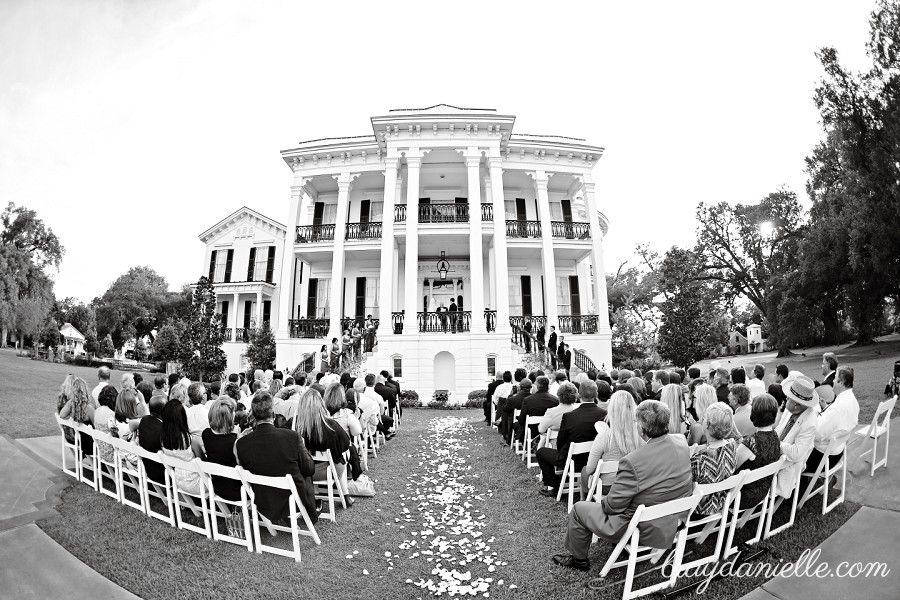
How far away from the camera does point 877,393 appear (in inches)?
463

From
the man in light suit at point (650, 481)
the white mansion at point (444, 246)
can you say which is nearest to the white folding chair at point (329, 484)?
the man in light suit at point (650, 481)

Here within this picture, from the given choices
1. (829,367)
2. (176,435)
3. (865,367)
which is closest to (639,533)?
(176,435)

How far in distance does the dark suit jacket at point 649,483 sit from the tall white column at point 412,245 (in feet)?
51.4

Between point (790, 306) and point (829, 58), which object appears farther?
point (790, 306)

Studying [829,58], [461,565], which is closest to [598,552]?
[461,565]

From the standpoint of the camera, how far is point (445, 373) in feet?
63.5

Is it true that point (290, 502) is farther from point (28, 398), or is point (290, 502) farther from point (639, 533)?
point (28, 398)

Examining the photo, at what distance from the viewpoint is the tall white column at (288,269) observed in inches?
834

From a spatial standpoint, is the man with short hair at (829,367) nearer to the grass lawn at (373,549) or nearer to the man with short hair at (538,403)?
the grass lawn at (373,549)

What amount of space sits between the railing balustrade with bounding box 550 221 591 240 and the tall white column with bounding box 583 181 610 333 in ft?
2.14

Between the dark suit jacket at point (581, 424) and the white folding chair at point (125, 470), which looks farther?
the dark suit jacket at point (581, 424)

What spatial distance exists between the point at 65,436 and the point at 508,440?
7716 mm

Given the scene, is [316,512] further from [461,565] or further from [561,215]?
[561,215]

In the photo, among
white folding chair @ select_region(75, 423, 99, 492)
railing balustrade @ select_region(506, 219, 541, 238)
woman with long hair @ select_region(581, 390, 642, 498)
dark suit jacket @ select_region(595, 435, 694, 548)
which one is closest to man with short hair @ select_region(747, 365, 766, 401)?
woman with long hair @ select_region(581, 390, 642, 498)
